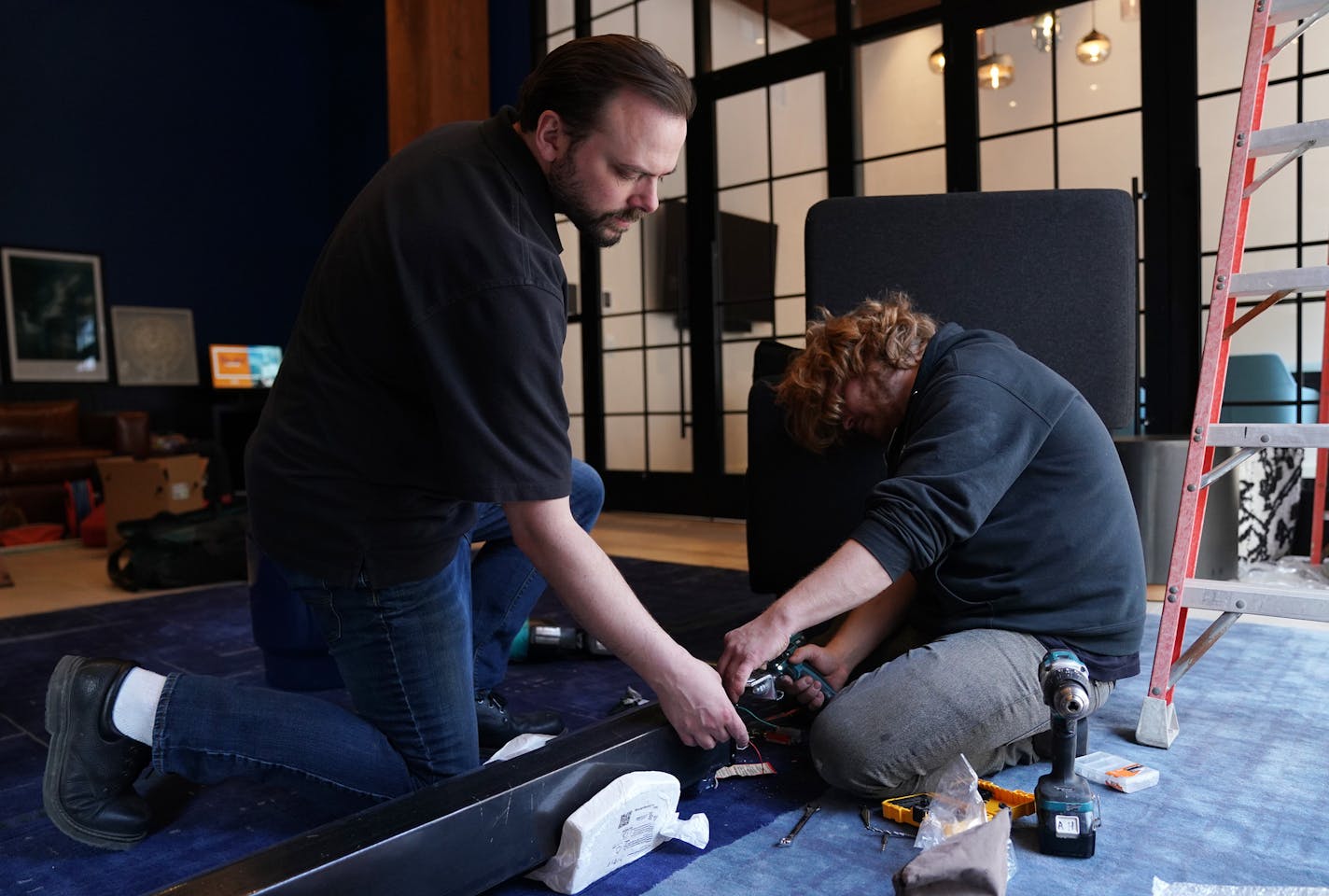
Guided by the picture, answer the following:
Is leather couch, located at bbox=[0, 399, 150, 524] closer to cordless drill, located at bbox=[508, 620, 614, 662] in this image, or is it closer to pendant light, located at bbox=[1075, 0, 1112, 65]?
cordless drill, located at bbox=[508, 620, 614, 662]

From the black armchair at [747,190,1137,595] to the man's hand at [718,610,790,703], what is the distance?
702 mm

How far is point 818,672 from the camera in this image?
5.21ft

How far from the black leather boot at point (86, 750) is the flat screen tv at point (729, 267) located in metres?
3.96

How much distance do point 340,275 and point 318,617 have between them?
46 cm

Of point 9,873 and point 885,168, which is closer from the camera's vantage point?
point 9,873

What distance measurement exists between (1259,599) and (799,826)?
82 centimetres

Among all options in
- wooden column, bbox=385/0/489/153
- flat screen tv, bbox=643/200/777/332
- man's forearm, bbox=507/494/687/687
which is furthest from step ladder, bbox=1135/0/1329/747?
wooden column, bbox=385/0/489/153

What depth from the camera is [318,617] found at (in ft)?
4.15

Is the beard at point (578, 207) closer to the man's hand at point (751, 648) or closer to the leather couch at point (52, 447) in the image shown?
the man's hand at point (751, 648)

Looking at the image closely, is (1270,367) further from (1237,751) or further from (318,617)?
(318,617)

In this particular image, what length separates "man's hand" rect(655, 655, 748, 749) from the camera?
1114mm

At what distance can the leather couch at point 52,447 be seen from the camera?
5.02 metres

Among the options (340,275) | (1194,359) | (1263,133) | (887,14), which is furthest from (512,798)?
(887,14)

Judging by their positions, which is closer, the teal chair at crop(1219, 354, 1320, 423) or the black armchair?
the black armchair
